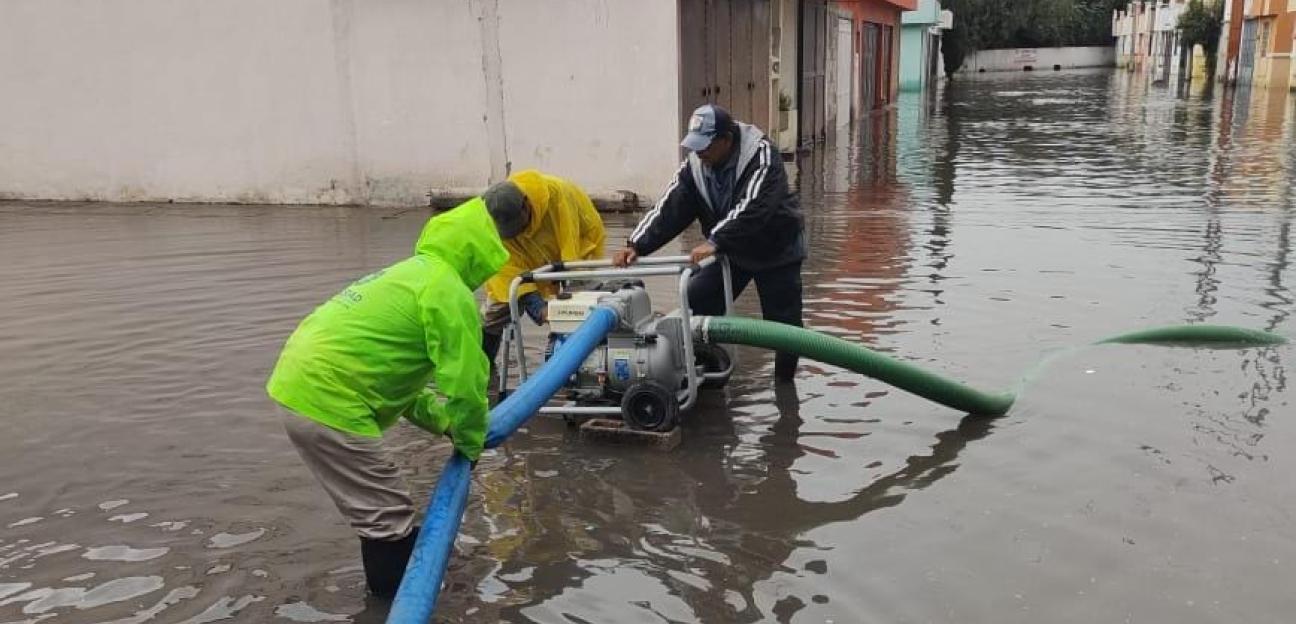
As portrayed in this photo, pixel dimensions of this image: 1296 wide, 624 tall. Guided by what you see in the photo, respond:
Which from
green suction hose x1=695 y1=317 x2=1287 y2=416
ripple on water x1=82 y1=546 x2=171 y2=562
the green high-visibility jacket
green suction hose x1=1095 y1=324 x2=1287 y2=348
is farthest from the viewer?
green suction hose x1=1095 y1=324 x2=1287 y2=348

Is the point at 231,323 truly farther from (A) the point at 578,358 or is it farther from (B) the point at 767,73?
(B) the point at 767,73

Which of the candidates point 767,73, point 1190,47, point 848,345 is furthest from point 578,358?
point 1190,47

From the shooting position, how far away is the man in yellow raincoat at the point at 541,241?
19.0ft

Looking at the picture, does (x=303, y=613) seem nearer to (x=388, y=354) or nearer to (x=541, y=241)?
(x=388, y=354)

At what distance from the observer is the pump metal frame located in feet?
17.2

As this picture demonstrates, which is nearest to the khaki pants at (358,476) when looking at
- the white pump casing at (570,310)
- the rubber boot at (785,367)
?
the white pump casing at (570,310)

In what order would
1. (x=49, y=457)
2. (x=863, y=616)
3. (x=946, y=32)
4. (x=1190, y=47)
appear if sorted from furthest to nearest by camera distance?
(x=946, y=32), (x=1190, y=47), (x=49, y=457), (x=863, y=616)

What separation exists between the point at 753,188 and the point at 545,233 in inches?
47.5

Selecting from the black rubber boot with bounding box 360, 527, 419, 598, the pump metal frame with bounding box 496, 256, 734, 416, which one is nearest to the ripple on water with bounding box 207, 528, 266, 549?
the black rubber boot with bounding box 360, 527, 419, 598

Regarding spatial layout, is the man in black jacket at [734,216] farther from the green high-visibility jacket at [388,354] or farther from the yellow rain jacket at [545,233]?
the green high-visibility jacket at [388,354]

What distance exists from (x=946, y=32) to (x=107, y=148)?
52.9 metres

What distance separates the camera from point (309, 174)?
1353cm

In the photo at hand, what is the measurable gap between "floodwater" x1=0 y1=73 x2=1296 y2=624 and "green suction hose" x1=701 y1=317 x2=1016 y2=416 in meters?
0.16

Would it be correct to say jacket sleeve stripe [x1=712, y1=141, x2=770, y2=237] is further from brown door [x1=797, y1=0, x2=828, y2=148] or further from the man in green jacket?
brown door [x1=797, y1=0, x2=828, y2=148]
